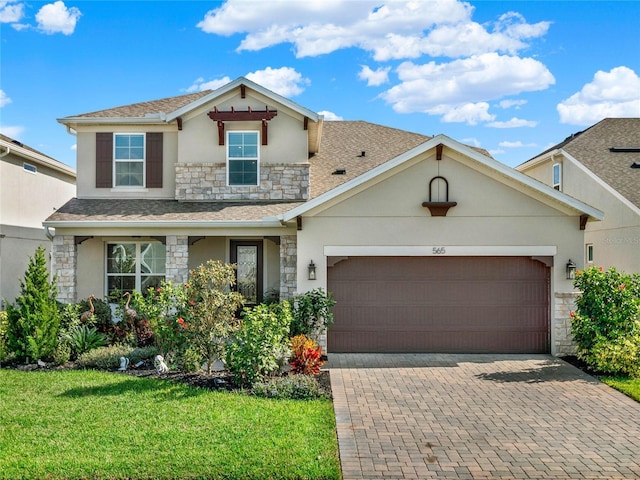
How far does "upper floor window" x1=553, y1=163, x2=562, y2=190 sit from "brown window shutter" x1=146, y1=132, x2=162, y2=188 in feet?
42.5

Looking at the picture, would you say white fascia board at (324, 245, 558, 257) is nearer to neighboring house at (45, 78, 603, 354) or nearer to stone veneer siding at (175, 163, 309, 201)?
neighboring house at (45, 78, 603, 354)

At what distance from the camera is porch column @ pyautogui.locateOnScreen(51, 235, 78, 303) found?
558 inches

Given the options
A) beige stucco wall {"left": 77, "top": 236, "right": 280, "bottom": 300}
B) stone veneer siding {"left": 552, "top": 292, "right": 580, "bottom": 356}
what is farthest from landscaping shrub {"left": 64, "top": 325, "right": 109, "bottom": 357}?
stone veneer siding {"left": 552, "top": 292, "right": 580, "bottom": 356}

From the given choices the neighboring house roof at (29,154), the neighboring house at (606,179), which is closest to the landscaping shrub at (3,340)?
the neighboring house roof at (29,154)

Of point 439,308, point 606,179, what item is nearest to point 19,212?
point 439,308

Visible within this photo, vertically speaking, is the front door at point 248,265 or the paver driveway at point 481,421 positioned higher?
the front door at point 248,265

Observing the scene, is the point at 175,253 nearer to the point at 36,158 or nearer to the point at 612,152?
the point at 36,158

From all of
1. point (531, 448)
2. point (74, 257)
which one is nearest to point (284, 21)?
point (74, 257)

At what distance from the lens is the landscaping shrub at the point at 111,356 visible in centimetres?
1066

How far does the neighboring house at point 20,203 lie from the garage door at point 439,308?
11161 mm

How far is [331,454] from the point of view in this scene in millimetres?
6441

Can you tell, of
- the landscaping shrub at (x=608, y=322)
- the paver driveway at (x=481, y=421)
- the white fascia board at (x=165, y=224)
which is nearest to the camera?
the paver driveway at (x=481, y=421)

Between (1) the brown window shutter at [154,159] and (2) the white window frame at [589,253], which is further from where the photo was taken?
(2) the white window frame at [589,253]

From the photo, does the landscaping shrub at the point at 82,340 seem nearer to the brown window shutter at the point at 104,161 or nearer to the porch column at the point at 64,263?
the porch column at the point at 64,263
